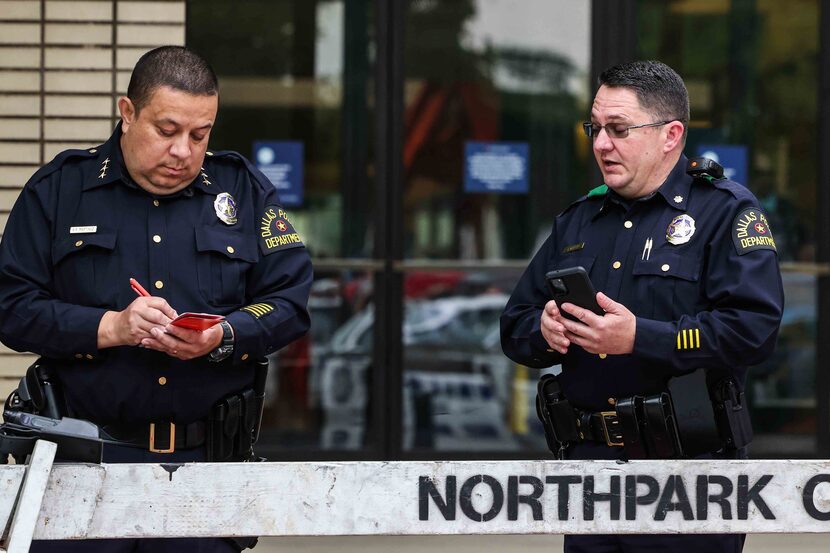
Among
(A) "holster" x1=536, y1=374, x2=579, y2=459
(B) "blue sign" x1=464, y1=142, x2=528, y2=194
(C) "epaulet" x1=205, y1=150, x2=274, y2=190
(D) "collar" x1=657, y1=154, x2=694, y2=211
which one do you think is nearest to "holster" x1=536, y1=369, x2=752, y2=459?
(A) "holster" x1=536, y1=374, x2=579, y2=459

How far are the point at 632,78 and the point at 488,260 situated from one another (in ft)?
11.7

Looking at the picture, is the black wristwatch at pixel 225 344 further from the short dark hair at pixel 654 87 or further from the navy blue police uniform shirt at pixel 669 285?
the short dark hair at pixel 654 87

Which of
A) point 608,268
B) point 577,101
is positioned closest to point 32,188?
point 608,268

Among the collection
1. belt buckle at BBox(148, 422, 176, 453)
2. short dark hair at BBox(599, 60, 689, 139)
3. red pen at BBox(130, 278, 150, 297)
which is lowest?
belt buckle at BBox(148, 422, 176, 453)

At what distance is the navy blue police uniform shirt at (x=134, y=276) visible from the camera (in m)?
3.32

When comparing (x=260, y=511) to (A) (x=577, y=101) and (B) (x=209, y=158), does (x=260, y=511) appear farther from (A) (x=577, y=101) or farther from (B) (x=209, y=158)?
(A) (x=577, y=101)

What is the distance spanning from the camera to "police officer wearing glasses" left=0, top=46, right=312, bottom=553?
330cm

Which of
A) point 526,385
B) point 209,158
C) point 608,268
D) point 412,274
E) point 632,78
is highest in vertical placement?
point 632,78

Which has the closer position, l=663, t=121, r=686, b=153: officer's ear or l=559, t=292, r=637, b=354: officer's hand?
l=559, t=292, r=637, b=354: officer's hand

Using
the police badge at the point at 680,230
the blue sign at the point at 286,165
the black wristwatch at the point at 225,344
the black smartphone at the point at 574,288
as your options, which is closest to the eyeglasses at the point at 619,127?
the police badge at the point at 680,230

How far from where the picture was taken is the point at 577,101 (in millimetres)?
6938

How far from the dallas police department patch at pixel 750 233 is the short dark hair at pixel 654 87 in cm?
29

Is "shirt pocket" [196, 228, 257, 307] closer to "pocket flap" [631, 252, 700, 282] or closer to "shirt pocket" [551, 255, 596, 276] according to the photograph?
"shirt pocket" [551, 255, 596, 276]

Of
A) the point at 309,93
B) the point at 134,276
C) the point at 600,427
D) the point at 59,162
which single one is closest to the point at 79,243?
the point at 134,276
